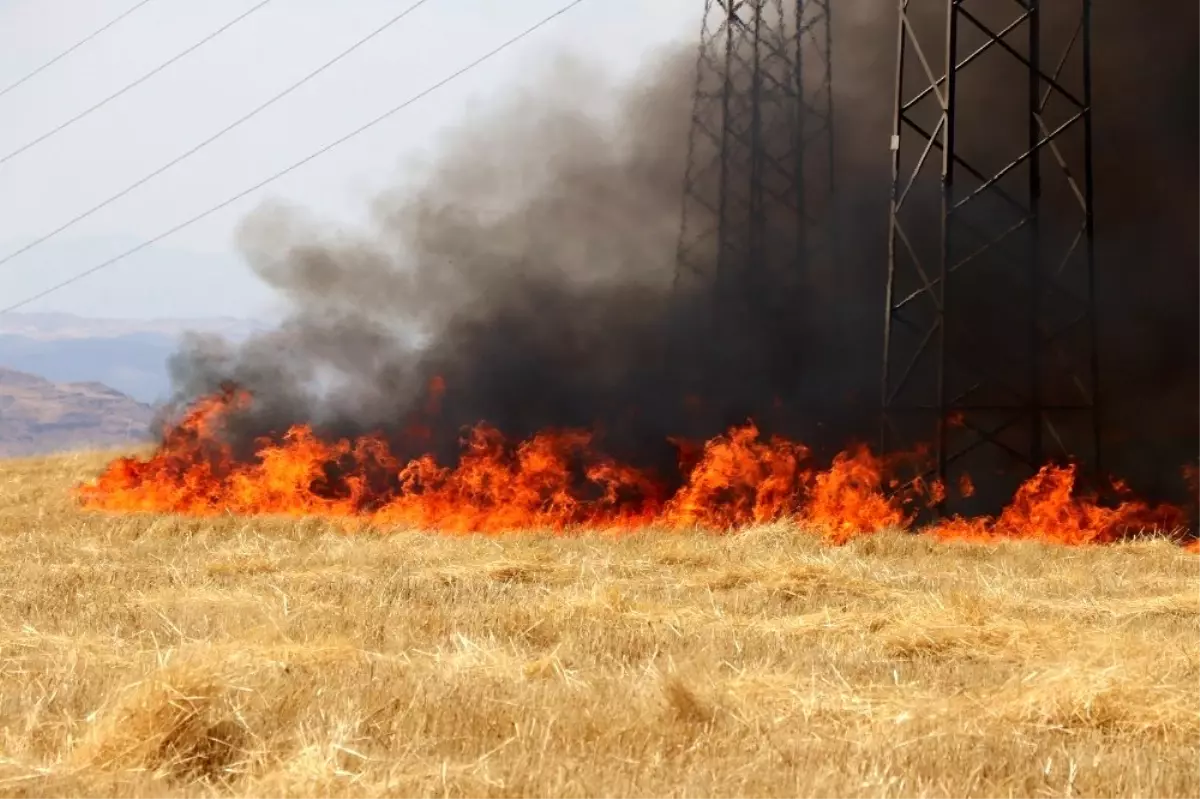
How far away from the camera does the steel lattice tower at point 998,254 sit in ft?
65.5

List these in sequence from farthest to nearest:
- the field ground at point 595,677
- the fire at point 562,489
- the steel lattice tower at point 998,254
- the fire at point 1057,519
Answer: the steel lattice tower at point 998,254
the fire at point 562,489
the fire at point 1057,519
the field ground at point 595,677

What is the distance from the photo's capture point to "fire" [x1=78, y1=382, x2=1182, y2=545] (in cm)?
1802

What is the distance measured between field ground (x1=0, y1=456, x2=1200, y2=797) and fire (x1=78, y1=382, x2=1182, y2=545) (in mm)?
4160

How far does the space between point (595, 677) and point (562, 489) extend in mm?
12552

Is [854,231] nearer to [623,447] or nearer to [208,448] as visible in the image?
[623,447]

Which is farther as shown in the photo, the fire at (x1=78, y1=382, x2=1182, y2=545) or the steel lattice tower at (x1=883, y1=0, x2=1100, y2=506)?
the steel lattice tower at (x1=883, y1=0, x2=1100, y2=506)

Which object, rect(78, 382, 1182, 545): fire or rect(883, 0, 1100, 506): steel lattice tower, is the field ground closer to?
rect(78, 382, 1182, 545): fire

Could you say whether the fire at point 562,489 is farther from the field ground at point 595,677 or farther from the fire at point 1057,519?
the field ground at point 595,677

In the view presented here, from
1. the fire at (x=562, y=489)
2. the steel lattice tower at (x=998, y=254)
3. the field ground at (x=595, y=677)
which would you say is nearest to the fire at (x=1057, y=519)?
the fire at (x=562, y=489)

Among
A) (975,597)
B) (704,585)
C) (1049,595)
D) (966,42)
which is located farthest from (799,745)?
(966,42)

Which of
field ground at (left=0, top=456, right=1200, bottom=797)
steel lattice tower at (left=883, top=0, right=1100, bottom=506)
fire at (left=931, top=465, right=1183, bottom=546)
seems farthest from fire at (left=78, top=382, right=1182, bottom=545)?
field ground at (left=0, top=456, right=1200, bottom=797)

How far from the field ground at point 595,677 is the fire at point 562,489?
13.6ft

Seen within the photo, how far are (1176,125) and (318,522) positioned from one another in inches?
656

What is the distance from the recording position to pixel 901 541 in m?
15.5
